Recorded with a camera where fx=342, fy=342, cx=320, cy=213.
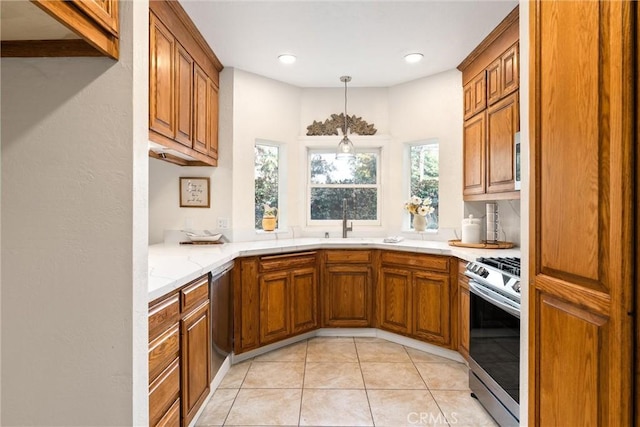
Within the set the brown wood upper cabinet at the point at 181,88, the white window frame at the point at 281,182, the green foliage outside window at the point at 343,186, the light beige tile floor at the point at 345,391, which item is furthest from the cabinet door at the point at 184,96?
the light beige tile floor at the point at 345,391

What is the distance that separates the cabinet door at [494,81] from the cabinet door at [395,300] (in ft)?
5.33

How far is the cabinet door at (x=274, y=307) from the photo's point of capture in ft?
9.37

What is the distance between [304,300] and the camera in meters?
3.16

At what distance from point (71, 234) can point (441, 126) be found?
3297 millimetres

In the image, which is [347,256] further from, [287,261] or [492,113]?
[492,113]

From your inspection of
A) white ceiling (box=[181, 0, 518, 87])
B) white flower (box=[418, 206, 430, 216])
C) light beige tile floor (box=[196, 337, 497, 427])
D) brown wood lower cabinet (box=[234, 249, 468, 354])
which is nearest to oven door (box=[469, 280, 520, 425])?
light beige tile floor (box=[196, 337, 497, 427])

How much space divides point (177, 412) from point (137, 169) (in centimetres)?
125

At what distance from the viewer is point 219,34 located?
8.86 ft

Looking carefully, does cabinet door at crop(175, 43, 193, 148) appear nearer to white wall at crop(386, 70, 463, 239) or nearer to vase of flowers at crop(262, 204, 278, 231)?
vase of flowers at crop(262, 204, 278, 231)

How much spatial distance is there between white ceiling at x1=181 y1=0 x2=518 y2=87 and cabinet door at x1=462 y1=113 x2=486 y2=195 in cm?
63

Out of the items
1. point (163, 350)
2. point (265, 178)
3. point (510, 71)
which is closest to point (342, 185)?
point (265, 178)

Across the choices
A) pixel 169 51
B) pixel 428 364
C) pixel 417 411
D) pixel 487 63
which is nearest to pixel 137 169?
pixel 169 51

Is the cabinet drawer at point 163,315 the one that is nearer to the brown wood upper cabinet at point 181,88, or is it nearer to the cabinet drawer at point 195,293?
the cabinet drawer at point 195,293

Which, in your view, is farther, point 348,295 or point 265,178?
point 265,178
